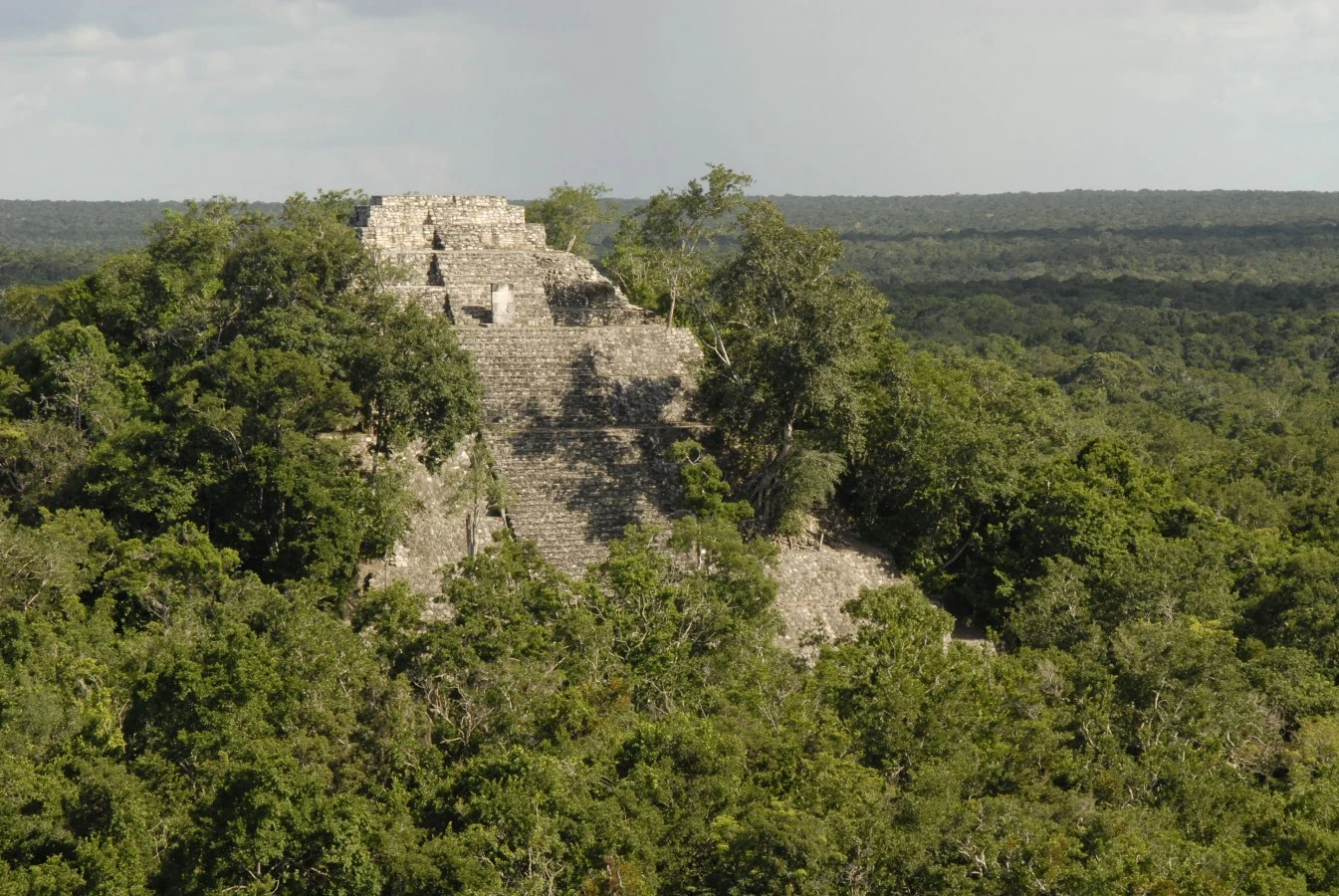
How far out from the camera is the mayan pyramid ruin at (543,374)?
18.8 metres

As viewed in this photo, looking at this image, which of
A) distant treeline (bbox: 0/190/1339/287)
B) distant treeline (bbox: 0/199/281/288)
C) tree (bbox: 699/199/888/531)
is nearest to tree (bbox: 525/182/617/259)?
tree (bbox: 699/199/888/531)

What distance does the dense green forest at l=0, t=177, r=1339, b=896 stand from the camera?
11.8 m

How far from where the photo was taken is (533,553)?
701 inches

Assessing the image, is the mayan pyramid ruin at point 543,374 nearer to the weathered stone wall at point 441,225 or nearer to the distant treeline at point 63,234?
the weathered stone wall at point 441,225

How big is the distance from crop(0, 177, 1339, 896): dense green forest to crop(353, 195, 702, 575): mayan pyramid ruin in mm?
755

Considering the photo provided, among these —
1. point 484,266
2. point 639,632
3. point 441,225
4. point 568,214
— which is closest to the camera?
point 639,632

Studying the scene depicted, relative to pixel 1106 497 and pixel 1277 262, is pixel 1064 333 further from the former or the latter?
pixel 1106 497

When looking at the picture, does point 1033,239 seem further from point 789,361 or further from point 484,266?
point 789,361

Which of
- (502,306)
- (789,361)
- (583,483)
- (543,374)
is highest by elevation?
(502,306)

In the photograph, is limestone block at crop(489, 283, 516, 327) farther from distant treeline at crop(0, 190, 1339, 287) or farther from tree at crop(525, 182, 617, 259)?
distant treeline at crop(0, 190, 1339, 287)

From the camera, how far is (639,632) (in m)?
15.3

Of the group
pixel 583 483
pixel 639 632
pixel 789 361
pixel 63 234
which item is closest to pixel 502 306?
pixel 583 483

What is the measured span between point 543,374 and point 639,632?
6.39 meters

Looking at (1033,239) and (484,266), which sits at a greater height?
(484,266)
